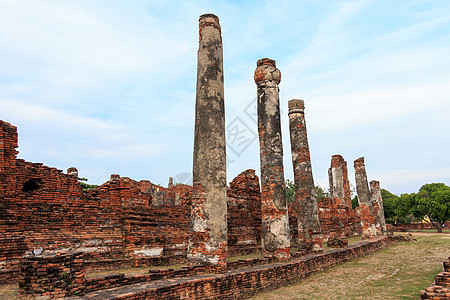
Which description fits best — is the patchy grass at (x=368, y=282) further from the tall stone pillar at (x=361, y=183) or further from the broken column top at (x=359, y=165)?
the broken column top at (x=359, y=165)

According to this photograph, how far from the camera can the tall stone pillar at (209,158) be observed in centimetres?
737

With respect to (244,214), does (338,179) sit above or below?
above

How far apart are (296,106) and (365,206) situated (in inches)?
439

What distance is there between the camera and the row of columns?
747 cm

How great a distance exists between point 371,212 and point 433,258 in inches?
364

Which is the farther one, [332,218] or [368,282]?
[332,218]

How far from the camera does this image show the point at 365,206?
21562mm

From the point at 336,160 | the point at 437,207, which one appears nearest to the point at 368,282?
the point at 336,160

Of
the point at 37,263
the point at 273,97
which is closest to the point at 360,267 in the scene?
the point at 273,97

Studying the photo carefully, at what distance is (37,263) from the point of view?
4789 millimetres

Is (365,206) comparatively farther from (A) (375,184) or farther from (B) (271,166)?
(B) (271,166)

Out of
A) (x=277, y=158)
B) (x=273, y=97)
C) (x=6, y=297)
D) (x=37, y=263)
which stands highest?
(x=273, y=97)

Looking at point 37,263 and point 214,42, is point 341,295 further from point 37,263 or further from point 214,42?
point 214,42

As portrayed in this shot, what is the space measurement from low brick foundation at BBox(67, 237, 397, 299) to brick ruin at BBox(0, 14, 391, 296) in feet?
1.47
